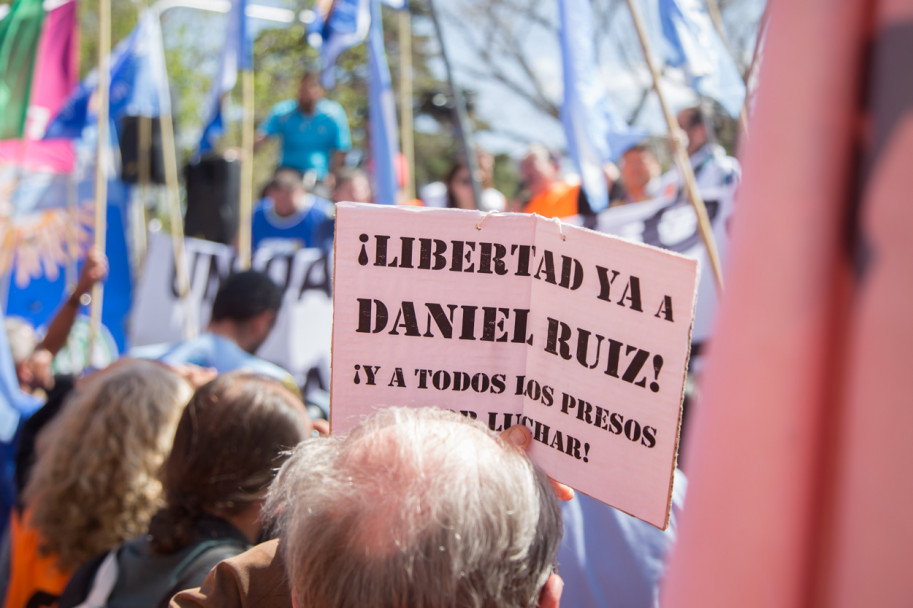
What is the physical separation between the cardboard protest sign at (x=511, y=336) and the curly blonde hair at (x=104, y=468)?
913 millimetres

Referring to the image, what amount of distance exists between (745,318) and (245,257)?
4.64m

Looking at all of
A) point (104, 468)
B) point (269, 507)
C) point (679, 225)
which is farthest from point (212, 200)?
point (269, 507)

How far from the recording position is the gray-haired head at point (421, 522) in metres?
0.97

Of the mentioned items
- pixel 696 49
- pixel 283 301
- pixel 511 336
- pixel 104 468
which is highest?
pixel 696 49

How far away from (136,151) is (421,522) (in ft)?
22.3

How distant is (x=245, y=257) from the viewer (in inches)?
199

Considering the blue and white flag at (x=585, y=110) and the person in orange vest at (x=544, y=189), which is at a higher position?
the blue and white flag at (x=585, y=110)

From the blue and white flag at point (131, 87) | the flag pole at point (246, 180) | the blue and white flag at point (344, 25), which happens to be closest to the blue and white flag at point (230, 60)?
the flag pole at point (246, 180)

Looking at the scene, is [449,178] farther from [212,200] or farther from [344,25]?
[212,200]

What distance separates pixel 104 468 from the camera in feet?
6.77

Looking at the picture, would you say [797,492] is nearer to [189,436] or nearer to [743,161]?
[743,161]

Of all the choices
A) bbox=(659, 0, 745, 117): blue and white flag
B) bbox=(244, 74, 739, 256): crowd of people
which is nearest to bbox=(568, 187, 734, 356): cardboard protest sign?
bbox=(244, 74, 739, 256): crowd of people

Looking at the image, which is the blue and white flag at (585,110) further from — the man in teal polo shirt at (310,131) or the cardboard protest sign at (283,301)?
the man in teal polo shirt at (310,131)

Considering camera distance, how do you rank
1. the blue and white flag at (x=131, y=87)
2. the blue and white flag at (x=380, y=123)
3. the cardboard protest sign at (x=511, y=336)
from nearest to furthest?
the cardboard protest sign at (x=511, y=336) < the blue and white flag at (x=380, y=123) < the blue and white flag at (x=131, y=87)
